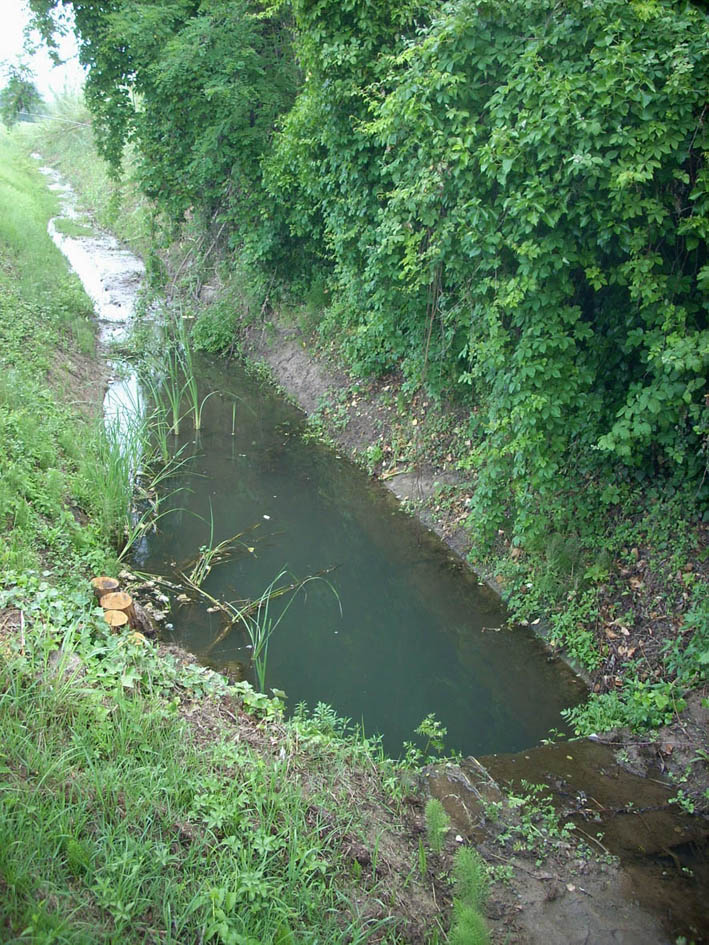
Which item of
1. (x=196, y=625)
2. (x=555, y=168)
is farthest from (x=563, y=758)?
(x=555, y=168)

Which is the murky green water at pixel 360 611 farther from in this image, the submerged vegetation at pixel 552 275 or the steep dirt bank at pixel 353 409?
the submerged vegetation at pixel 552 275

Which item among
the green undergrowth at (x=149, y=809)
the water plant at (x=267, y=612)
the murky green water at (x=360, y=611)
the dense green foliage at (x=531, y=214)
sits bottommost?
the murky green water at (x=360, y=611)

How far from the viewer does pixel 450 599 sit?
7.00 m

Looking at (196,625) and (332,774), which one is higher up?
(332,774)

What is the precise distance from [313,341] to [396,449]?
353cm

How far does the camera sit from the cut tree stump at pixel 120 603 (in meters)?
5.11

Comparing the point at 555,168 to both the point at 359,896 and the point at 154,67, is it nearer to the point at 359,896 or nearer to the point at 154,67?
the point at 359,896

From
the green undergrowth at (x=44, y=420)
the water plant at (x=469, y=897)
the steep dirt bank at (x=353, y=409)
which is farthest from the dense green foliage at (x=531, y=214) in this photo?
the green undergrowth at (x=44, y=420)

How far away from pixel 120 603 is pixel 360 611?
2399mm

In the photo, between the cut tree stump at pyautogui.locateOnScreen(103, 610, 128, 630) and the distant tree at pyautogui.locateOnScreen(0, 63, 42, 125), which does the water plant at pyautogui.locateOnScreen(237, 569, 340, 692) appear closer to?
the cut tree stump at pyautogui.locateOnScreen(103, 610, 128, 630)

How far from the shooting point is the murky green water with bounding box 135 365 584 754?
5613 millimetres

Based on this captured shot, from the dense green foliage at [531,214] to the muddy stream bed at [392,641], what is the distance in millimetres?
1200

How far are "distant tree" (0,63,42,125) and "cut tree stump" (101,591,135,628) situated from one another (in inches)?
485

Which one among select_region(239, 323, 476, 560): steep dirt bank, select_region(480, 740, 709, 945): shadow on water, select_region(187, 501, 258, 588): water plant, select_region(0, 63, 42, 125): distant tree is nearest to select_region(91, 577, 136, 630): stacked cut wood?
select_region(187, 501, 258, 588): water plant
